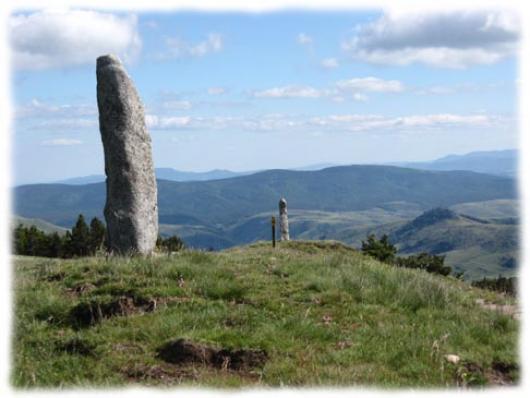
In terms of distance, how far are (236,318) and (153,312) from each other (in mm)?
1659

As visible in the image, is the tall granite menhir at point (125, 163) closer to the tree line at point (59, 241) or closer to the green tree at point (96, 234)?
the tree line at point (59, 241)

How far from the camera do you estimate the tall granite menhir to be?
20969mm

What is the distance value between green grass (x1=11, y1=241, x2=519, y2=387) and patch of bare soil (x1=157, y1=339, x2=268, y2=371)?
0.19 metres

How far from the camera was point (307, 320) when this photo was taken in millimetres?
11133

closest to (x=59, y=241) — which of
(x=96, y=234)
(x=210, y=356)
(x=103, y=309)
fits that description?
(x=96, y=234)

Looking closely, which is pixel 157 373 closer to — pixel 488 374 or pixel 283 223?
pixel 488 374

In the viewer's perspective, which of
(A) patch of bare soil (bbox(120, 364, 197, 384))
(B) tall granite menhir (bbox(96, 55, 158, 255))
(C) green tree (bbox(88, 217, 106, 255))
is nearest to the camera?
(A) patch of bare soil (bbox(120, 364, 197, 384))

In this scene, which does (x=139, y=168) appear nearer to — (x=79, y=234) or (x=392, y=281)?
(x=392, y=281)

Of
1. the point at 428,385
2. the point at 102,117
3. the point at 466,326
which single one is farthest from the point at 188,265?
the point at 102,117

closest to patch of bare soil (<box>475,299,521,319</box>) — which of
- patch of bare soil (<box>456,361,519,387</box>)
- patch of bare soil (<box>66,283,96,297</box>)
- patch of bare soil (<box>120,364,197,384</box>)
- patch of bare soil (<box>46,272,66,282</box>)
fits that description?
patch of bare soil (<box>456,361,519,387</box>)

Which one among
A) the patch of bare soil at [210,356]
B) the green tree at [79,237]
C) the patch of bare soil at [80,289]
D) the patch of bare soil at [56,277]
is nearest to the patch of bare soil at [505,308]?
the patch of bare soil at [210,356]

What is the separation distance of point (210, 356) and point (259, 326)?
1.61m

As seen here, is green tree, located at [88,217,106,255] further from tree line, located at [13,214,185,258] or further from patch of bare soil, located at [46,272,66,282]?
patch of bare soil, located at [46,272,66,282]

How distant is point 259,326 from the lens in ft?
35.8
